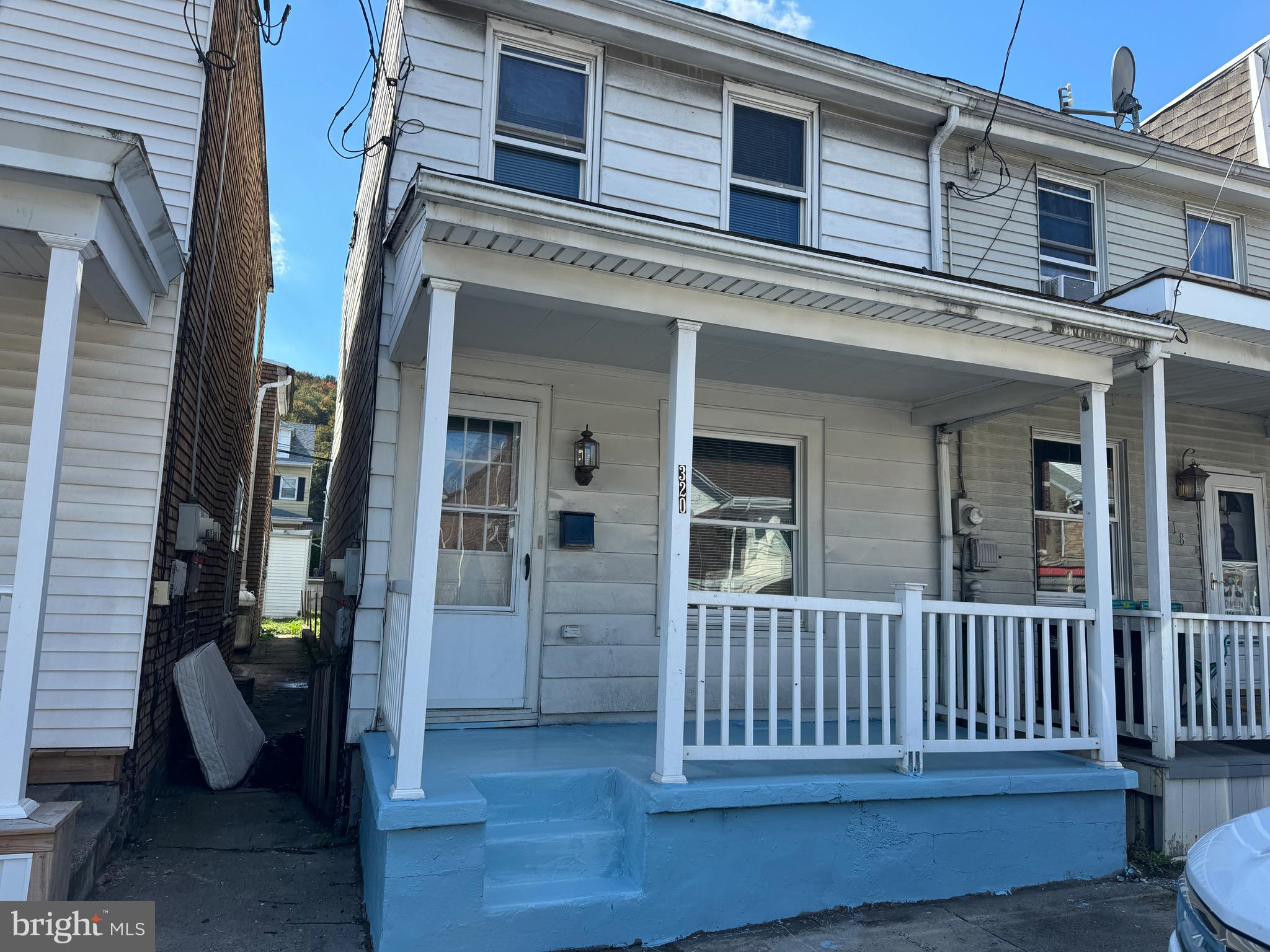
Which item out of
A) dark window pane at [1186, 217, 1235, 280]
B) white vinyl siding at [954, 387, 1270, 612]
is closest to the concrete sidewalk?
white vinyl siding at [954, 387, 1270, 612]

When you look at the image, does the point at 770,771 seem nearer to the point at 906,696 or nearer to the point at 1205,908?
the point at 906,696

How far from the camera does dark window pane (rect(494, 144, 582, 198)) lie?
5742 mm

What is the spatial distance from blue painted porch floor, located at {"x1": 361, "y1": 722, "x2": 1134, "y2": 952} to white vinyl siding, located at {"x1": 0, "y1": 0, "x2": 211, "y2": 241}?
3595mm

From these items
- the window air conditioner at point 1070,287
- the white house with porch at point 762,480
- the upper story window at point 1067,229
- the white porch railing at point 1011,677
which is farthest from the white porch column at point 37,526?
the upper story window at point 1067,229

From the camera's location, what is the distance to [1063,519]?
713cm

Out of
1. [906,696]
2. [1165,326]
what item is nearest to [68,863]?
[906,696]

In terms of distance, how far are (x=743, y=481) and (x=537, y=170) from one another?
268 cm

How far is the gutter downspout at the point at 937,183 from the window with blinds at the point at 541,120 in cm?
300

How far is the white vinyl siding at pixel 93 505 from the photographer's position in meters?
4.26

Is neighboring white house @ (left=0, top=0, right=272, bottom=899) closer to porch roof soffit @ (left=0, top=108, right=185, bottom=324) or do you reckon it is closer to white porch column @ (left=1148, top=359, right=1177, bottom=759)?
porch roof soffit @ (left=0, top=108, right=185, bottom=324)

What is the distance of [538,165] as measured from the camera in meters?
5.84

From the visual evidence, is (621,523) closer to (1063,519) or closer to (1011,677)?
(1011,677)

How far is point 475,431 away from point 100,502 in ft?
6.98

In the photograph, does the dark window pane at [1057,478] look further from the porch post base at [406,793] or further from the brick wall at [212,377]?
the brick wall at [212,377]
